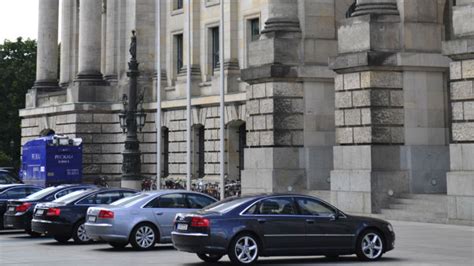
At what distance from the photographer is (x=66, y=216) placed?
24.2 m

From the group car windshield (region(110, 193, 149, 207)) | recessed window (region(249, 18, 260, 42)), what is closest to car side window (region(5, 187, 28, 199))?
car windshield (region(110, 193, 149, 207))

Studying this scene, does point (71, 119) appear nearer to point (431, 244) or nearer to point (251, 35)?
point (251, 35)

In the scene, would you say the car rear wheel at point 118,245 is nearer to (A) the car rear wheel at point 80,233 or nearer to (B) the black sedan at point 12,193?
(A) the car rear wheel at point 80,233

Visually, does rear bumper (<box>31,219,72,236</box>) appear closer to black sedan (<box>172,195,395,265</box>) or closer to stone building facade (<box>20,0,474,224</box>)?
black sedan (<box>172,195,395,265</box>)

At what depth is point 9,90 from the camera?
81125 mm

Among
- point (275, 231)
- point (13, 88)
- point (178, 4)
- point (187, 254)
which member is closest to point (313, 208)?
point (275, 231)

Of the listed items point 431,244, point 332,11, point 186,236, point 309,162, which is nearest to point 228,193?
point 309,162

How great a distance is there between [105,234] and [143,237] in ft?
2.95

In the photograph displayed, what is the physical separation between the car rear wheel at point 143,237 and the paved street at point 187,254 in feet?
0.71

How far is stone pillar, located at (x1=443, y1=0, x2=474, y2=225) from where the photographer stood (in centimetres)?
2709

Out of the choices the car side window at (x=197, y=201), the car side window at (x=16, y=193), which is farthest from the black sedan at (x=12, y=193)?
the car side window at (x=197, y=201)

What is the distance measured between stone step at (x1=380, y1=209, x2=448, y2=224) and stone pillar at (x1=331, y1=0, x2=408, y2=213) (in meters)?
0.51

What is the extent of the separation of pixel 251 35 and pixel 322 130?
499 inches

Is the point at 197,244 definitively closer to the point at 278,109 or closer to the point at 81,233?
the point at 81,233
